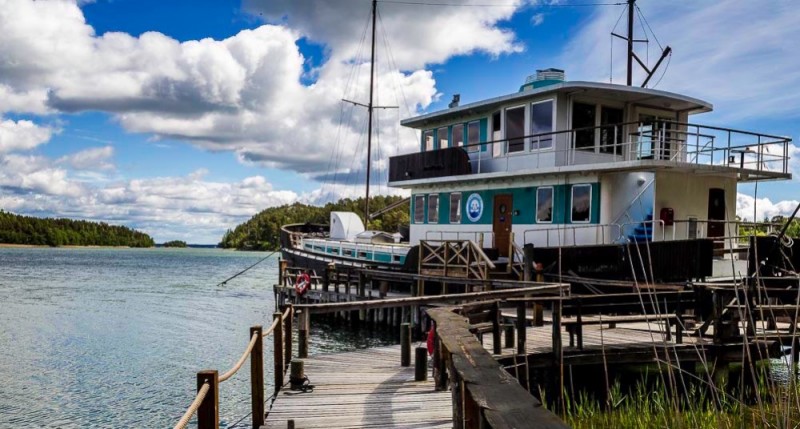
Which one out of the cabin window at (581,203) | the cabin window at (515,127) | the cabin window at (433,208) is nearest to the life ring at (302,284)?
the cabin window at (433,208)

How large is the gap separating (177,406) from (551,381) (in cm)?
828

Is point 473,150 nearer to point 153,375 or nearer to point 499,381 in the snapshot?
point 153,375

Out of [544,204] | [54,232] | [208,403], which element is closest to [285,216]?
[54,232]

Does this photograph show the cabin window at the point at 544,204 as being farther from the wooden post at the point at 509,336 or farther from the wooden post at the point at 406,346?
the wooden post at the point at 406,346

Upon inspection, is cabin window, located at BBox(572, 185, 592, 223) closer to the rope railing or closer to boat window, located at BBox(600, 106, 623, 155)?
boat window, located at BBox(600, 106, 623, 155)

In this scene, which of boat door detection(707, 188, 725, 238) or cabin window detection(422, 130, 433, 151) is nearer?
boat door detection(707, 188, 725, 238)

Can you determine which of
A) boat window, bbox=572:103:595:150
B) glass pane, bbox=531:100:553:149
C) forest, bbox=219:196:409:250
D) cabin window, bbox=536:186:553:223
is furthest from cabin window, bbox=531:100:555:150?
forest, bbox=219:196:409:250

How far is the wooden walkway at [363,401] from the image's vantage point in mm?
6531

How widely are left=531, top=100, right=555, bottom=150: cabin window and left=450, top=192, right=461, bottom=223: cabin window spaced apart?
12.5 ft

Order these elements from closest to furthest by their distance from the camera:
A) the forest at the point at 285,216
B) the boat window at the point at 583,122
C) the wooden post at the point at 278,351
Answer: the wooden post at the point at 278,351 < the boat window at the point at 583,122 < the forest at the point at 285,216

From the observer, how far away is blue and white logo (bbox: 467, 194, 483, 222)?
21898mm

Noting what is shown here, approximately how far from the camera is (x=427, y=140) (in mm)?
25359

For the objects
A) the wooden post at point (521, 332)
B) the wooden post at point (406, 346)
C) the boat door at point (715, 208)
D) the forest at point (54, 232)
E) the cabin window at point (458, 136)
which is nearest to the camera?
the wooden post at point (521, 332)

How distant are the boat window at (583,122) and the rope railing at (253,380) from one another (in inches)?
530
